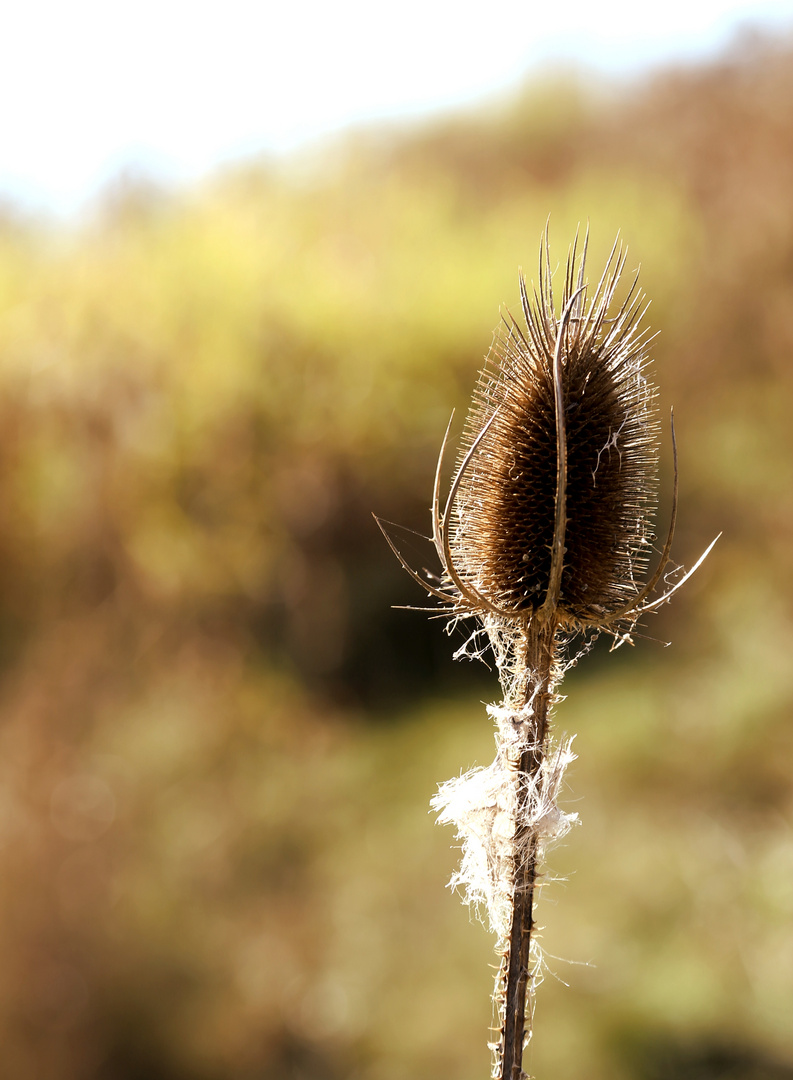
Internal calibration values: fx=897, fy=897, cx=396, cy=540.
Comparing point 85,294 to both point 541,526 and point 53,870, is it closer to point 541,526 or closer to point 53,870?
point 53,870

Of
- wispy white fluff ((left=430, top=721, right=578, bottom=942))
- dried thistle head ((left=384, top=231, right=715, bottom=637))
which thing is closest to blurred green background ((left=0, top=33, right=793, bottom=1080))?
wispy white fluff ((left=430, top=721, right=578, bottom=942))

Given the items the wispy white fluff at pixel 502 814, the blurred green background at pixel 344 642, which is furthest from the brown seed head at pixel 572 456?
the blurred green background at pixel 344 642

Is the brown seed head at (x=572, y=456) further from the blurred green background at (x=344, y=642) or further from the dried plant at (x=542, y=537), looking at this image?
the blurred green background at (x=344, y=642)

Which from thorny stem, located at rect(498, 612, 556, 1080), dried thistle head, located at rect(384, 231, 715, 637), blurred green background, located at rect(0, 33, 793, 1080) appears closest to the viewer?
thorny stem, located at rect(498, 612, 556, 1080)

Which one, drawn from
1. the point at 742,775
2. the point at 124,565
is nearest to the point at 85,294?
the point at 124,565

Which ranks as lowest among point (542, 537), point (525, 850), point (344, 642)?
point (525, 850)

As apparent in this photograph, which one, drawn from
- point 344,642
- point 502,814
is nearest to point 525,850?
point 502,814

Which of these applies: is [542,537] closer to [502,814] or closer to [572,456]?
[572,456]

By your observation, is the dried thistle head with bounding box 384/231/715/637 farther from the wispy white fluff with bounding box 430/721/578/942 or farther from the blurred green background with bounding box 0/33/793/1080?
the blurred green background with bounding box 0/33/793/1080
